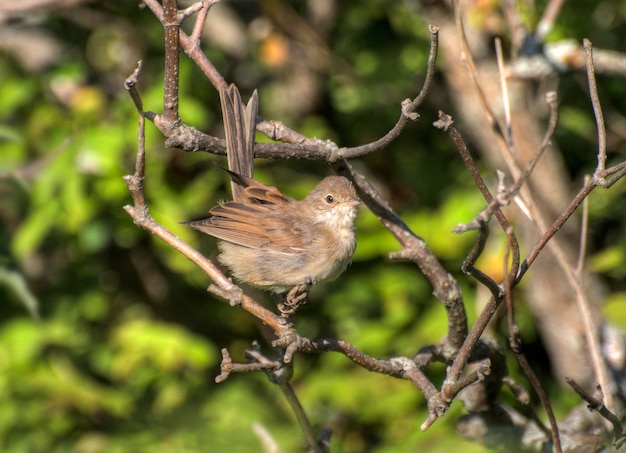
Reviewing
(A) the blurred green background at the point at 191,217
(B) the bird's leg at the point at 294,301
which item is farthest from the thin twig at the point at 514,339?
(A) the blurred green background at the point at 191,217

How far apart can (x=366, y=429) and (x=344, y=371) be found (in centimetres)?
42

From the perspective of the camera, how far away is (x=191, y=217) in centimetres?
514

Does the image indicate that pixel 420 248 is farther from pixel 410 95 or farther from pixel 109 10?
pixel 109 10

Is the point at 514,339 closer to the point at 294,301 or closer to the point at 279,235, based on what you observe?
the point at 294,301

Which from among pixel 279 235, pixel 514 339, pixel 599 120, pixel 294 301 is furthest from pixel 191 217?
pixel 599 120

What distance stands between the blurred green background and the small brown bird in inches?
37.4

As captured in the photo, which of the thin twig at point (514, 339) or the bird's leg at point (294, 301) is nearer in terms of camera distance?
the thin twig at point (514, 339)

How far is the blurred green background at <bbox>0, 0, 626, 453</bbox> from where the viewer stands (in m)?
4.88

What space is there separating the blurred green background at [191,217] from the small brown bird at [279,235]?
3.12ft

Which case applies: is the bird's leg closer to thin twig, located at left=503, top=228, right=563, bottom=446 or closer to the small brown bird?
thin twig, located at left=503, top=228, right=563, bottom=446

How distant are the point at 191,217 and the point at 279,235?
144cm

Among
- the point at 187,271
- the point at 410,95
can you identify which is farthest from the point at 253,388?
the point at 410,95

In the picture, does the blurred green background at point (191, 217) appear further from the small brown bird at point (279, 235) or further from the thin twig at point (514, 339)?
the thin twig at point (514, 339)

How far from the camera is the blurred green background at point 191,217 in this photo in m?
4.88
